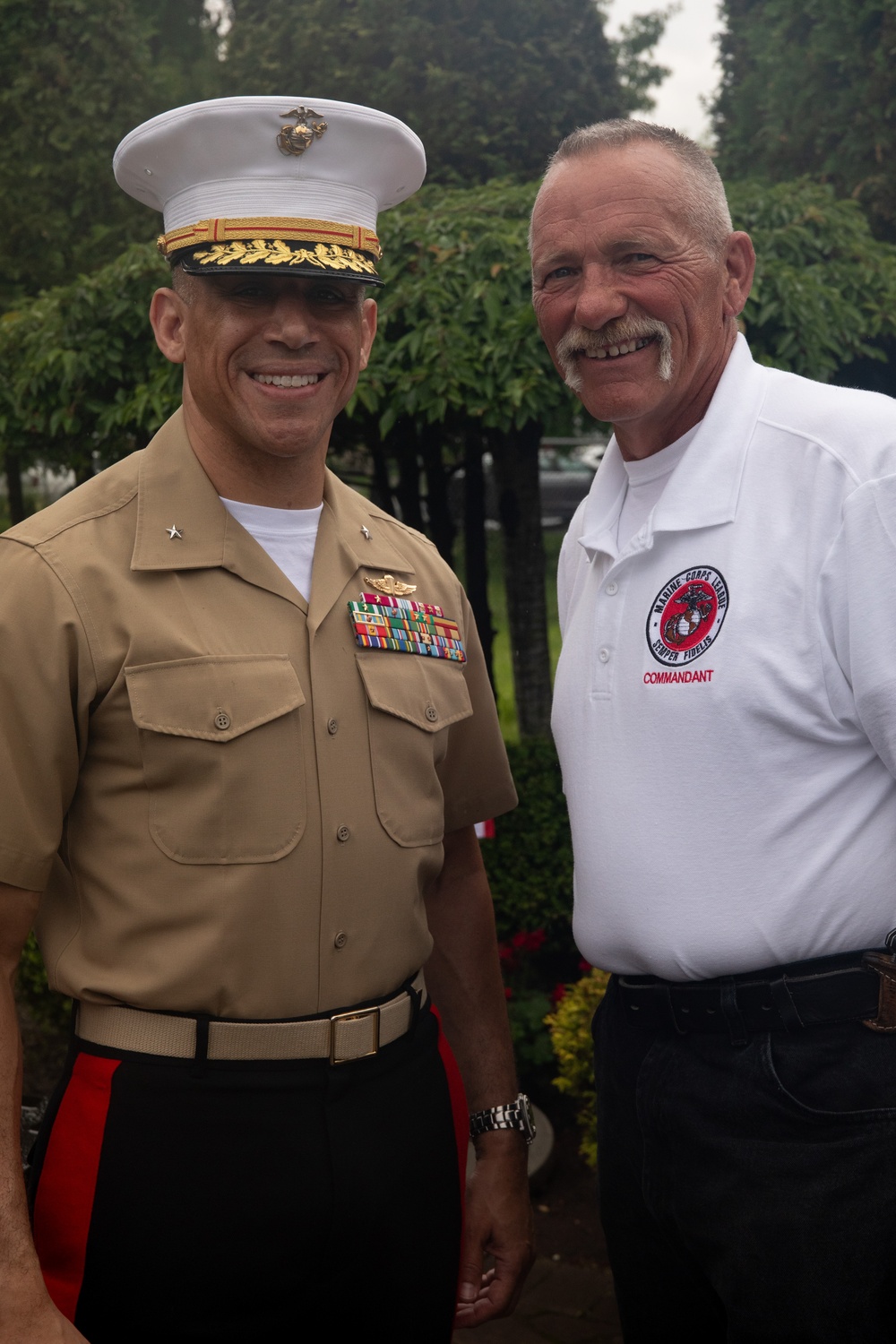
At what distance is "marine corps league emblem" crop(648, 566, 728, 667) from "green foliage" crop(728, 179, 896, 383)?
262cm

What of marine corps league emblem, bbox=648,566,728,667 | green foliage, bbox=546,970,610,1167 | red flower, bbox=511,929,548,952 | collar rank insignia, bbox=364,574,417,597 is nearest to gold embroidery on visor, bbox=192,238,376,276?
collar rank insignia, bbox=364,574,417,597

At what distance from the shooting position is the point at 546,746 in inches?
205

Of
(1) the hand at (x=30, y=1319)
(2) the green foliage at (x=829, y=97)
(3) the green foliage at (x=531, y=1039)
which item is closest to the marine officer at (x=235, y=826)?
(1) the hand at (x=30, y=1319)

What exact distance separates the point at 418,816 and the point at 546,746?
3099mm

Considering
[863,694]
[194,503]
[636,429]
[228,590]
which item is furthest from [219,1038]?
[636,429]

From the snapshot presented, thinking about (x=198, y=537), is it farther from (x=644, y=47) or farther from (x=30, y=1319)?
(x=644, y=47)

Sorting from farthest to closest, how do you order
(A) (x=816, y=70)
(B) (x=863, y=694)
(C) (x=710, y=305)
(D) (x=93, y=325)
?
(A) (x=816, y=70) → (D) (x=93, y=325) → (C) (x=710, y=305) → (B) (x=863, y=694)

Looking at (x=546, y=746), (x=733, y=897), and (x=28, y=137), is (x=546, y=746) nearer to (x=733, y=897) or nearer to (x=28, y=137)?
(x=733, y=897)

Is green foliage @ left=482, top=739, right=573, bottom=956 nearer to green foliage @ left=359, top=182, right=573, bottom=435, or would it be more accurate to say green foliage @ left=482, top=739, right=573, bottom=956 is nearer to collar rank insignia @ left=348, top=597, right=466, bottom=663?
green foliage @ left=359, top=182, right=573, bottom=435

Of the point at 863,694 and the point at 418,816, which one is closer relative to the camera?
the point at 863,694

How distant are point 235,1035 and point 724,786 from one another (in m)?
0.83

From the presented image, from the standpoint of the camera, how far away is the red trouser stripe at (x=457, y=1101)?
2191 mm

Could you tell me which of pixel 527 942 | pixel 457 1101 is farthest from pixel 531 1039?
pixel 457 1101

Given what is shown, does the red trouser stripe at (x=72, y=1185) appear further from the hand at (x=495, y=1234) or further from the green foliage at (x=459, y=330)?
the green foliage at (x=459, y=330)
